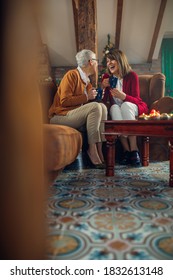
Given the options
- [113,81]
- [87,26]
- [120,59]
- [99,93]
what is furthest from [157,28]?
[99,93]

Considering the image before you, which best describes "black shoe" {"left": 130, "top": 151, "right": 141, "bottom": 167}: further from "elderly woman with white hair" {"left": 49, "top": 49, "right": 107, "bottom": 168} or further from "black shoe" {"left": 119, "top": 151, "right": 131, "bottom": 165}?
"elderly woman with white hair" {"left": 49, "top": 49, "right": 107, "bottom": 168}

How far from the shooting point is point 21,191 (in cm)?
34

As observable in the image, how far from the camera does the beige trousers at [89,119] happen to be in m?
1.88

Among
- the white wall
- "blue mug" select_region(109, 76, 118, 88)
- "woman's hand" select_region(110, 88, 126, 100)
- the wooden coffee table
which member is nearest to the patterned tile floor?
the wooden coffee table

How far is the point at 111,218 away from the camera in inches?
36.6

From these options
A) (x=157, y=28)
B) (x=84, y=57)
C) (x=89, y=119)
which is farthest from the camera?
(x=157, y=28)

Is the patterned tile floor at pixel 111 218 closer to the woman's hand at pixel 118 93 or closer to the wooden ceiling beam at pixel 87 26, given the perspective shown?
the woman's hand at pixel 118 93

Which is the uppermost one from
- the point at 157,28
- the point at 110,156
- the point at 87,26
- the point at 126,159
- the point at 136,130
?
the point at 157,28

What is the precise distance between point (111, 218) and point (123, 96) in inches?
56.8

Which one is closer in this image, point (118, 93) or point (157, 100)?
point (118, 93)

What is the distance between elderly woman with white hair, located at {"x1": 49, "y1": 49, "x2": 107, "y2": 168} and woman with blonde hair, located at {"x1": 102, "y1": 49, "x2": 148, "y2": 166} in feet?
0.79

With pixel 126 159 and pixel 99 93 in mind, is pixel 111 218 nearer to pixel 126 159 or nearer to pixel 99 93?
pixel 126 159

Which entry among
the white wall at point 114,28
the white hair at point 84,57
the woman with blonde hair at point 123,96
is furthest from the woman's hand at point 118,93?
the white wall at point 114,28
